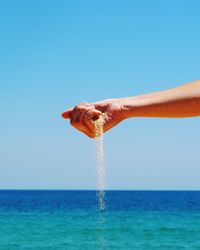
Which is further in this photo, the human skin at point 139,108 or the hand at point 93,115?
the hand at point 93,115

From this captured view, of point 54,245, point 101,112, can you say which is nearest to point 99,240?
point 54,245

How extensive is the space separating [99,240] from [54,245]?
104 inches

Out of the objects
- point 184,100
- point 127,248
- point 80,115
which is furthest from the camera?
point 127,248

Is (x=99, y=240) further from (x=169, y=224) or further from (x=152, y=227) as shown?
(x=169, y=224)

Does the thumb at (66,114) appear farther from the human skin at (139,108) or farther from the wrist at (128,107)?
the wrist at (128,107)

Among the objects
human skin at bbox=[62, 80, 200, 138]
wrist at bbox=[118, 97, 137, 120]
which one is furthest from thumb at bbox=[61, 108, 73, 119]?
wrist at bbox=[118, 97, 137, 120]

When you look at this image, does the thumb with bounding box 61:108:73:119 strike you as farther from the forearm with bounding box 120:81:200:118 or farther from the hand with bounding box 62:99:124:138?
the forearm with bounding box 120:81:200:118

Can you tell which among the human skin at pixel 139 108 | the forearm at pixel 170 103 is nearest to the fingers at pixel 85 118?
the human skin at pixel 139 108

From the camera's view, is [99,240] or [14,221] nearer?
[99,240]

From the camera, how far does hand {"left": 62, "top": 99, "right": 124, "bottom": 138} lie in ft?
6.27

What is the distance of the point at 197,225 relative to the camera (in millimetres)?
32094

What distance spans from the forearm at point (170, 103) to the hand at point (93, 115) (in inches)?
2.1

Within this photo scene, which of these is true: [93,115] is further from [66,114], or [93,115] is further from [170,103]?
[170,103]

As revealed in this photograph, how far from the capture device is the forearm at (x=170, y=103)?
5.85 feet
